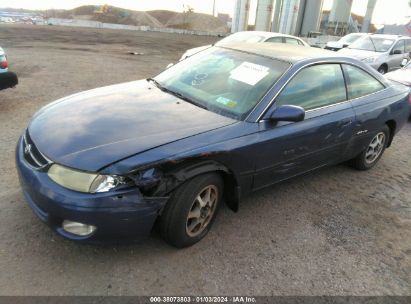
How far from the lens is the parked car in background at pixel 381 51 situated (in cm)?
1146

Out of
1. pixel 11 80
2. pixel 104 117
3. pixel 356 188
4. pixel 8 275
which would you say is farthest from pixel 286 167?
pixel 11 80

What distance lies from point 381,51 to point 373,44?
22.4 inches

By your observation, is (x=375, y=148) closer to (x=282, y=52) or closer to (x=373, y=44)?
(x=282, y=52)

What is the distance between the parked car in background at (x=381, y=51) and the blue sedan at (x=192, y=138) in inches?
310

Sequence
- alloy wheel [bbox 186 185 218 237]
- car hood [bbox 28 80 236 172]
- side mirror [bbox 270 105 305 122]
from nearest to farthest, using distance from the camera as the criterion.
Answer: car hood [bbox 28 80 236 172], alloy wheel [bbox 186 185 218 237], side mirror [bbox 270 105 305 122]

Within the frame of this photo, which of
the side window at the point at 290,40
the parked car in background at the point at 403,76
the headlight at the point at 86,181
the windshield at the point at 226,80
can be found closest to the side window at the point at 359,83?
the windshield at the point at 226,80

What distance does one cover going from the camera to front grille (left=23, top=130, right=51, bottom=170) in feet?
8.62

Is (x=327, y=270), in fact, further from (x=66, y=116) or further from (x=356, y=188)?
(x=66, y=116)

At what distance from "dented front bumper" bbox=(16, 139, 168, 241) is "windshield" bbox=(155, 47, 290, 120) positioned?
1157mm

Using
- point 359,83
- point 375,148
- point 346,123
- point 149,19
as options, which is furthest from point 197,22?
point 346,123

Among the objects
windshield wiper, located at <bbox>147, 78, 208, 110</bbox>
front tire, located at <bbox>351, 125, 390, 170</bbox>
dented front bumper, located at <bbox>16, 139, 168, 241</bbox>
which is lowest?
front tire, located at <bbox>351, 125, 390, 170</bbox>

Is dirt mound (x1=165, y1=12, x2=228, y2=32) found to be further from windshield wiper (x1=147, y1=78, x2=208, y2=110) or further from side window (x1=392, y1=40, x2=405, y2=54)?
windshield wiper (x1=147, y1=78, x2=208, y2=110)

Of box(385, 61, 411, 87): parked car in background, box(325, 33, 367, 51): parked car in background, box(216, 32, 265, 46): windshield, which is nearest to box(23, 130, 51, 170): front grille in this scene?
box(385, 61, 411, 87): parked car in background

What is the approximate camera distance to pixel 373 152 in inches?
190
